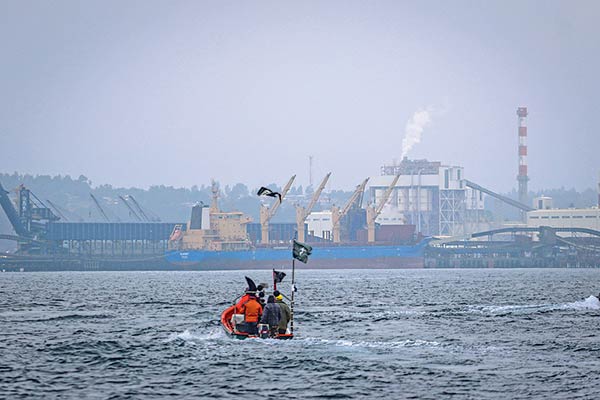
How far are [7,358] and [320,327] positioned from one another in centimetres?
1651

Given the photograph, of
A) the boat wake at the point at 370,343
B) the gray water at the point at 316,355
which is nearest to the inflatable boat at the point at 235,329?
the gray water at the point at 316,355

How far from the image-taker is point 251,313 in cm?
4259

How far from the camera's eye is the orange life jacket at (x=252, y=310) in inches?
1671

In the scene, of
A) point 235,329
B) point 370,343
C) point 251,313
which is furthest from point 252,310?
point 370,343

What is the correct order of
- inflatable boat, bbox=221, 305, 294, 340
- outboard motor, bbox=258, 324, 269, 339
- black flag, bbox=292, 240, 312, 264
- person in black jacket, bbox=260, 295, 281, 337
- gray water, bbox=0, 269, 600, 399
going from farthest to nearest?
black flag, bbox=292, 240, 312, 264
inflatable boat, bbox=221, 305, 294, 340
outboard motor, bbox=258, 324, 269, 339
person in black jacket, bbox=260, 295, 281, 337
gray water, bbox=0, 269, 600, 399

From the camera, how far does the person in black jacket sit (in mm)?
42156

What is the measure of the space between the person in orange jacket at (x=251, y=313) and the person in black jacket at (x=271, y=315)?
1.08ft

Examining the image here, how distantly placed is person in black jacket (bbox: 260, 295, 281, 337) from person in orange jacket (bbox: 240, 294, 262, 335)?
33 centimetres

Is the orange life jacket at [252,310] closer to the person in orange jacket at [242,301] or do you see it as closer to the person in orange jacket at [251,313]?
the person in orange jacket at [251,313]

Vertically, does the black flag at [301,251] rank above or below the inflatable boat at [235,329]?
above

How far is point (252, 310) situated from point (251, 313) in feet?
0.48

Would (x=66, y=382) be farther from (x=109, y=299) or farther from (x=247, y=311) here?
(x=109, y=299)

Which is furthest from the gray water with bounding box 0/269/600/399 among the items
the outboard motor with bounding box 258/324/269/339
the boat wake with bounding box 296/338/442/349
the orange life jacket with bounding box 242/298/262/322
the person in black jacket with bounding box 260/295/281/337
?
the orange life jacket with bounding box 242/298/262/322

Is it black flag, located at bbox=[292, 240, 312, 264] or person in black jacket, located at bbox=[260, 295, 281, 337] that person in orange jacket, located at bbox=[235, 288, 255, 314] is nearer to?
person in black jacket, located at bbox=[260, 295, 281, 337]
